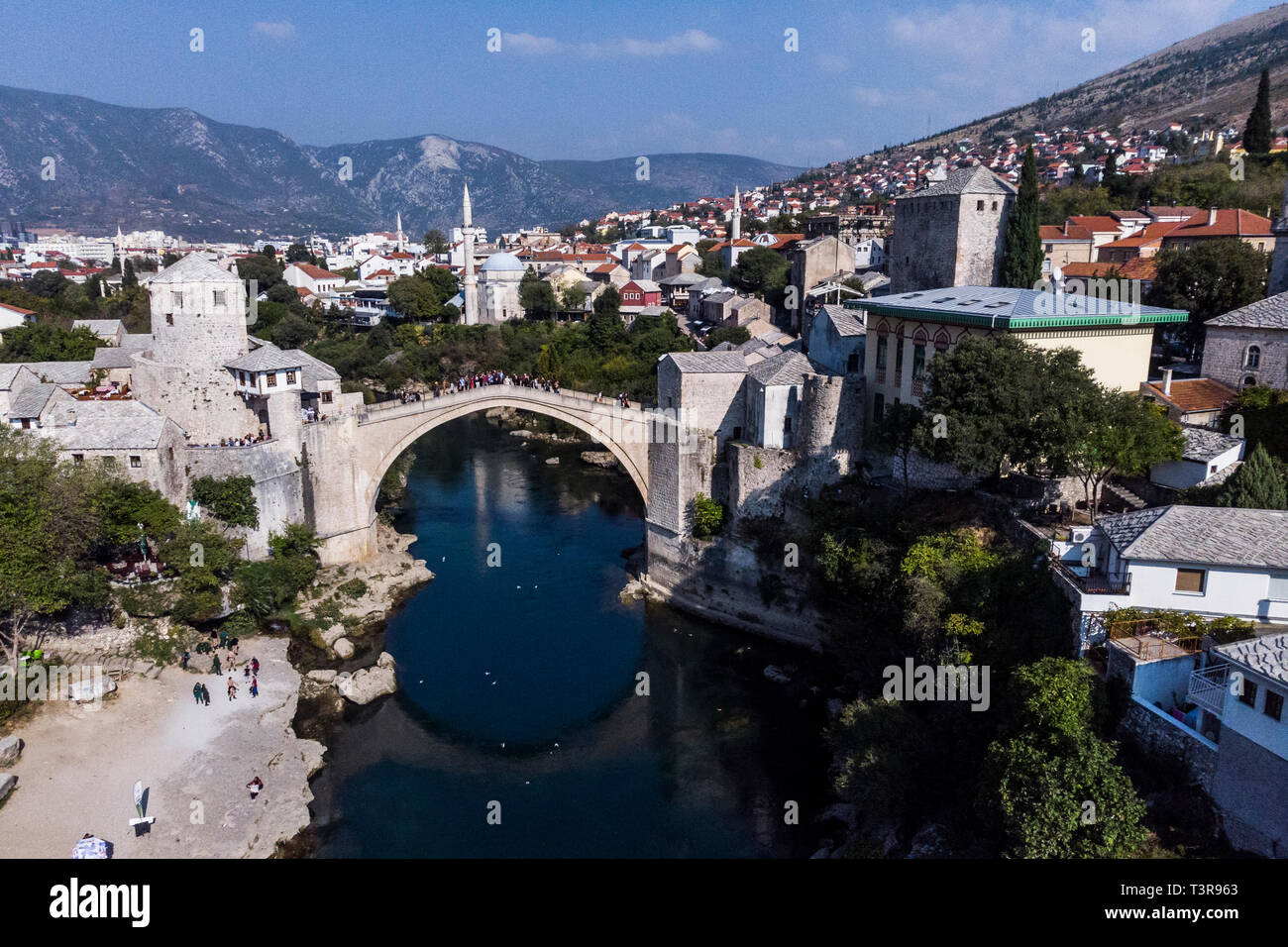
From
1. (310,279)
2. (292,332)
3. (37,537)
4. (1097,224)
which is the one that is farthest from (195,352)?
(310,279)

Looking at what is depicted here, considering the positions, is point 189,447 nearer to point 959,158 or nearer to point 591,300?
point 591,300

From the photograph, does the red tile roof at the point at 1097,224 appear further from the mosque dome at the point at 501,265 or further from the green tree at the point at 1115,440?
the mosque dome at the point at 501,265

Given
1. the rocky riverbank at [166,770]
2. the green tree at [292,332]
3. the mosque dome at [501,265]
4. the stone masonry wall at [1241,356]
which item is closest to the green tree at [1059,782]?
the rocky riverbank at [166,770]

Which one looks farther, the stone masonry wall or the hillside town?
the stone masonry wall

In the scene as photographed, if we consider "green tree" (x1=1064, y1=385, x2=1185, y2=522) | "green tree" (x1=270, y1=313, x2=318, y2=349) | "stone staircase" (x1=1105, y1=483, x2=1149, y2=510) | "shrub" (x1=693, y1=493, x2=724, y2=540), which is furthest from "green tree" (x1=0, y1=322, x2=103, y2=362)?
"stone staircase" (x1=1105, y1=483, x2=1149, y2=510)

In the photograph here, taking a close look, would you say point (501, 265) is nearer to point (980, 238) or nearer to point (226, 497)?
point (980, 238)

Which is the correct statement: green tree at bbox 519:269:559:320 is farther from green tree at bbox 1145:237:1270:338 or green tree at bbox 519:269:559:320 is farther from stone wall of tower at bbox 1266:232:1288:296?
stone wall of tower at bbox 1266:232:1288:296

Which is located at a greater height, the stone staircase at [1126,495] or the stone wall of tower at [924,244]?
the stone wall of tower at [924,244]
